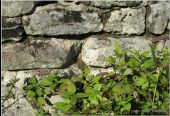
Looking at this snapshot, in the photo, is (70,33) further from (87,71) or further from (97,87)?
(97,87)

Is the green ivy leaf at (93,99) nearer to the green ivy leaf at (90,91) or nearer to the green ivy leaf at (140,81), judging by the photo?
the green ivy leaf at (90,91)

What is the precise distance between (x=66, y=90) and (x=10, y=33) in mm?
482

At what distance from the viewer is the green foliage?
2250mm

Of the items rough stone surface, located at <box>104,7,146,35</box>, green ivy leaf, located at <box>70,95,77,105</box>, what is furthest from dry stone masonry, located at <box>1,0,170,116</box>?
green ivy leaf, located at <box>70,95,77,105</box>

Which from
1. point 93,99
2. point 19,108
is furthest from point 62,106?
point 19,108

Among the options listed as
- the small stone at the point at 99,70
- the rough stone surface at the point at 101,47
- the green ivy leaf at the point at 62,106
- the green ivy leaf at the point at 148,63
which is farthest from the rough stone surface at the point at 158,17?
the green ivy leaf at the point at 62,106

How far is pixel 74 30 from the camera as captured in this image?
2.31m

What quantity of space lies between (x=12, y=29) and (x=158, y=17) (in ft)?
2.94

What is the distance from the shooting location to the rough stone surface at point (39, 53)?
7.59 ft

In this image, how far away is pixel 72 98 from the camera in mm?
2217

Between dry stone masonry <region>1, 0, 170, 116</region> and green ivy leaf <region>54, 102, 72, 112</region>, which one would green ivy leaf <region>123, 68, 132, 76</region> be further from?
green ivy leaf <region>54, 102, 72, 112</region>

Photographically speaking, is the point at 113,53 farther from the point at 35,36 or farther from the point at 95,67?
the point at 35,36

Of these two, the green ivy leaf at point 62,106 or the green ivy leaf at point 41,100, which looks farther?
the green ivy leaf at point 41,100

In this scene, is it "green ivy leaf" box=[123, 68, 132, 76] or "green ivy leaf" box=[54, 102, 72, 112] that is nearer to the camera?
"green ivy leaf" box=[54, 102, 72, 112]
